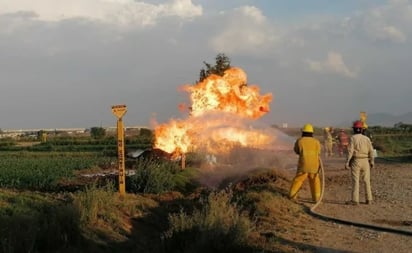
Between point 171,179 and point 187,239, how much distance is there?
976cm

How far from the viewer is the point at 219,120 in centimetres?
2414

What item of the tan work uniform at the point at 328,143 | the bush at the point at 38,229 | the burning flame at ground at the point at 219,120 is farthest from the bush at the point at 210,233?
the tan work uniform at the point at 328,143

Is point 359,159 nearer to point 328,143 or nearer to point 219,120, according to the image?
point 219,120

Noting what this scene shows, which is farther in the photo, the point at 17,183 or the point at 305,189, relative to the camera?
the point at 17,183

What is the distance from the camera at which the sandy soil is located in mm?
10258

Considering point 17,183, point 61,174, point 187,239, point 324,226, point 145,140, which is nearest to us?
point 187,239

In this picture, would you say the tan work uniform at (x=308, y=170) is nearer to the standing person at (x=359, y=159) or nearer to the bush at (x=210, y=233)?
the standing person at (x=359, y=159)

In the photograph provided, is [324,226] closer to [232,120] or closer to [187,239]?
[187,239]

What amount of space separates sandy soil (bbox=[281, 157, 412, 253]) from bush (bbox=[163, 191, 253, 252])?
1038 millimetres

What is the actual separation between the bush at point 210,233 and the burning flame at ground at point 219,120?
519 inches

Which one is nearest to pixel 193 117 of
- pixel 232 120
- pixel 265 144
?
pixel 232 120

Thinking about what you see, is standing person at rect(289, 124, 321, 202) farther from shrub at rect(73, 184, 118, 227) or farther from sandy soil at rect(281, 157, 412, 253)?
shrub at rect(73, 184, 118, 227)

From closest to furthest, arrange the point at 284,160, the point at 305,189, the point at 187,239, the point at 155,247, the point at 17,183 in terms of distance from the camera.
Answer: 1. the point at 187,239
2. the point at 155,247
3. the point at 305,189
4. the point at 17,183
5. the point at 284,160

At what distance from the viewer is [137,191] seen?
18.7 m
